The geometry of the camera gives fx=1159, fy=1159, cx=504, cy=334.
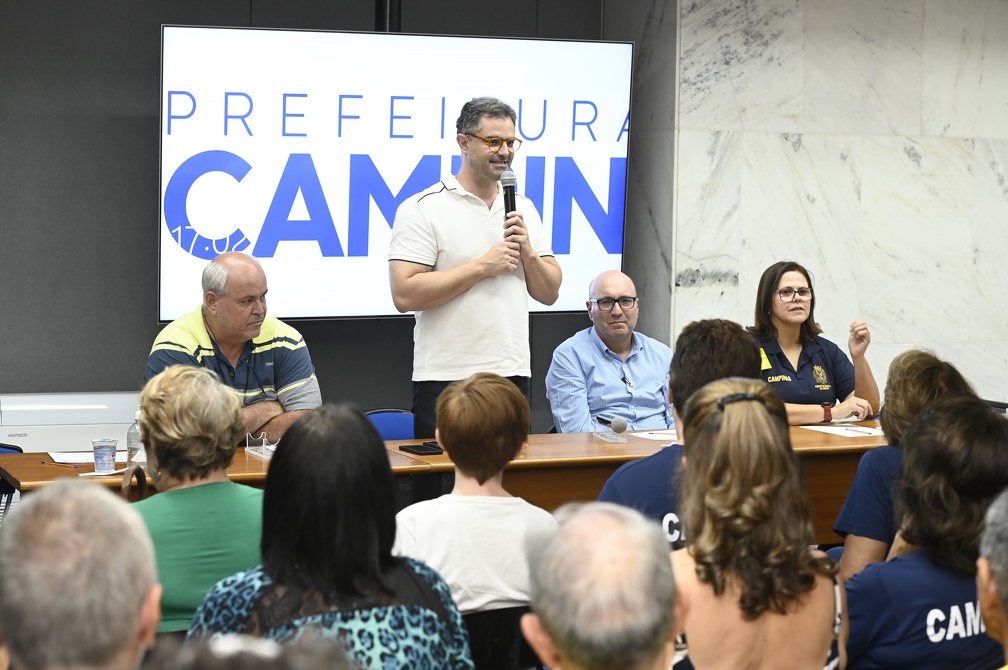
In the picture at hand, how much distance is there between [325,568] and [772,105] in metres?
5.03

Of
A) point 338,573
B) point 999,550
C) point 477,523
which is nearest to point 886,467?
point 477,523

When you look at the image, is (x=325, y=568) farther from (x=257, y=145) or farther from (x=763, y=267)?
(x=763, y=267)

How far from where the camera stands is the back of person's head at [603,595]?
4.30ft

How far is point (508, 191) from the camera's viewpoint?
3.96m

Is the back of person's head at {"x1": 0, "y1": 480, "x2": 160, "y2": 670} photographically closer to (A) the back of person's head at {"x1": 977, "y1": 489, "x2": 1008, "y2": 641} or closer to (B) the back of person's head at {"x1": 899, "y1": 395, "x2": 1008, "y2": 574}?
(A) the back of person's head at {"x1": 977, "y1": 489, "x2": 1008, "y2": 641}

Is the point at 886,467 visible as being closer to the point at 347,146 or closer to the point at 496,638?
the point at 496,638

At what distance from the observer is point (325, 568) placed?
1.77 meters

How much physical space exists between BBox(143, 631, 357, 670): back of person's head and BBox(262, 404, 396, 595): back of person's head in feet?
2.75

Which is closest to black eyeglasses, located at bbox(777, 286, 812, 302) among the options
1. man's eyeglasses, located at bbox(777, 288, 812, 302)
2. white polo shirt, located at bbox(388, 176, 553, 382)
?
man's eyeglasses, located at bbox(777, 288, 812, 302)

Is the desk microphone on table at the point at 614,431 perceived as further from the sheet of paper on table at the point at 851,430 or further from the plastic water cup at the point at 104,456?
the plastic water cup at the point at 104,456

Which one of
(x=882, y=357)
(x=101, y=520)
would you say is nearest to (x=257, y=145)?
(x=882, y=357)

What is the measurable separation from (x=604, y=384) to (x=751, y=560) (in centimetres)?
275

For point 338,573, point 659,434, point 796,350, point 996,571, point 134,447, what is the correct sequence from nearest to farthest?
point 996,571, point 338,573, point 134,447, point 659,434, point 796,350

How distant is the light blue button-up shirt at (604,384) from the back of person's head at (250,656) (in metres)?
3.67
